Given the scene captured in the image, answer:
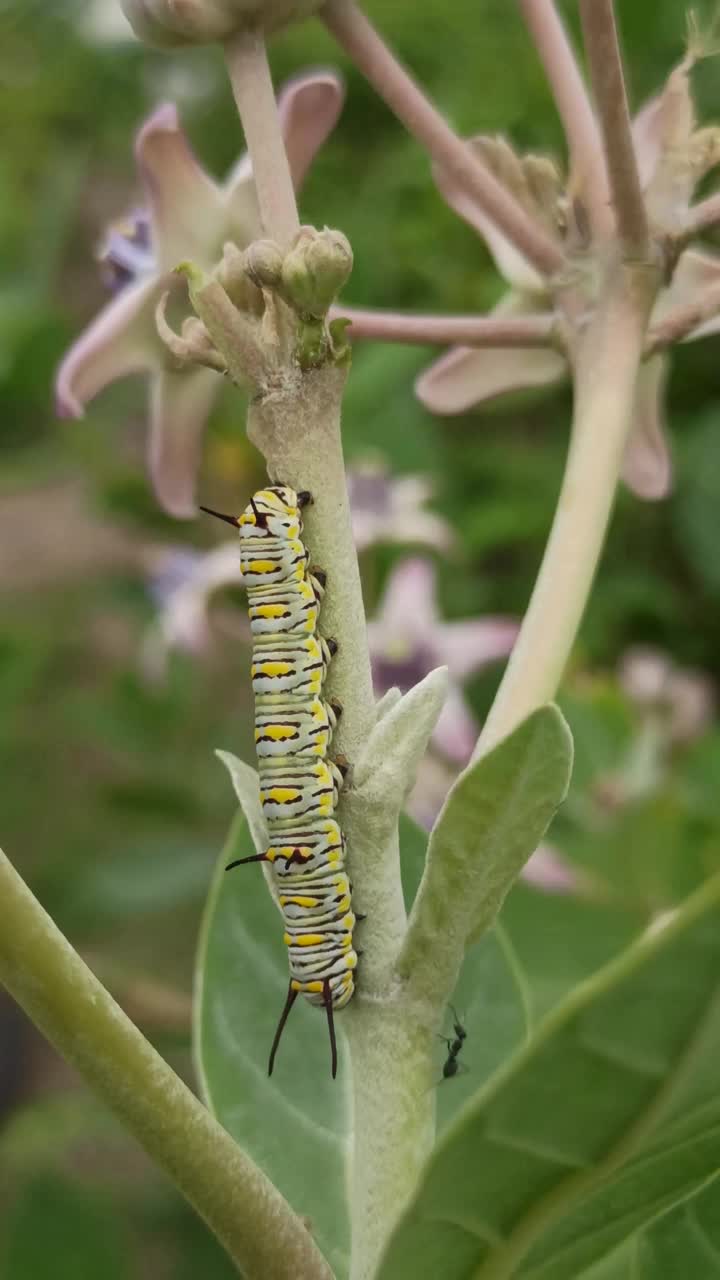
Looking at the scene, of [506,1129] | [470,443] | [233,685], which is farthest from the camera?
[233,685]

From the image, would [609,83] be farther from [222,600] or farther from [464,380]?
[222,600]

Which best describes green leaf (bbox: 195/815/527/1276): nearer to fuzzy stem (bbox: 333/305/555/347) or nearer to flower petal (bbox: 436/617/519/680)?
fuzzy stem (bbox: 333/305/555/347)

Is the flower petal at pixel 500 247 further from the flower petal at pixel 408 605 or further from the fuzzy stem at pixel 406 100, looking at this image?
the flower petal at pixel 408 605

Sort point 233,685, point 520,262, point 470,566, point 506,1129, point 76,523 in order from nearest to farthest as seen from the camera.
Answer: point 506,1129
point 520,262
point 470,566
point 233,685
point 76,523

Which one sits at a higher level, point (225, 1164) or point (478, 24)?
point (478, 24)

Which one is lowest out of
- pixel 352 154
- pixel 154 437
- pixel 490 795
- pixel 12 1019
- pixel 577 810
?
pixel 12 1019

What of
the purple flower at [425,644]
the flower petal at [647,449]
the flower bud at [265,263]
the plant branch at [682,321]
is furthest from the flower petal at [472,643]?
the flower bud at [265,263]

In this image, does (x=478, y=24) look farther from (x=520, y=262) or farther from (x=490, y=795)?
(x=490, y=795)

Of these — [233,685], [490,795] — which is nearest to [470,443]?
[233,685]
